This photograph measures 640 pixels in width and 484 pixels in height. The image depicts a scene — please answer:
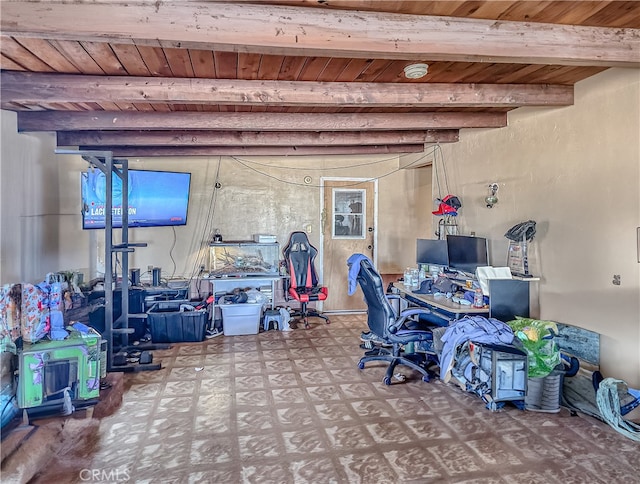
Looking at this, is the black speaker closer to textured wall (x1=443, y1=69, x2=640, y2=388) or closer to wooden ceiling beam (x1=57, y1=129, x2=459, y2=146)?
wooden ceiling beam (x1=57, y1=129, x2=459, y2=146)

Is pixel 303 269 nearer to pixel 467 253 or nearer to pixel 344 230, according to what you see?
pixel 344 230

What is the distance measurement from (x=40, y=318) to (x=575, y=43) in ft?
12.5

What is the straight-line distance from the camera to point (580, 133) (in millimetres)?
3104

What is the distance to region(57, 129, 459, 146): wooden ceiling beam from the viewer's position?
4.24 m

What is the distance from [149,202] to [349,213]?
9.39 ft

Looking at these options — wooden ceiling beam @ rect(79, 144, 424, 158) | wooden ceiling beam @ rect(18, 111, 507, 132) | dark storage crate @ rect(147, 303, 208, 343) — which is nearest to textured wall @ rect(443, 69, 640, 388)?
wooden ceiling beam @ rect(18, 111, 507, 132)

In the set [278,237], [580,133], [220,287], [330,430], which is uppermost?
[580,133]

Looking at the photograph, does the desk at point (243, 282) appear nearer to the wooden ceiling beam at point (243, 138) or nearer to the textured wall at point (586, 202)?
the wooden ceiling beam at point (243, 138)

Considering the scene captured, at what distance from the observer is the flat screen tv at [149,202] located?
14.8 ft

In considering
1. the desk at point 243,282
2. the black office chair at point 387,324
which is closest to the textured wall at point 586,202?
the black office chair at point 387,324

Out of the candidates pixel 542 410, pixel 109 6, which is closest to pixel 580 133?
pixel 542 410

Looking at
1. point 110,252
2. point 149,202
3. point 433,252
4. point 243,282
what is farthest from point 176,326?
point 433,252

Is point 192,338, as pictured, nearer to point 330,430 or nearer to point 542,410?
point 330,430

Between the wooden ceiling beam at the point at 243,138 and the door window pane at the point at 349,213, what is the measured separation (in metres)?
1.54
